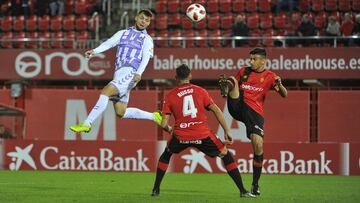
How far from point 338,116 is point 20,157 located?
9223mm

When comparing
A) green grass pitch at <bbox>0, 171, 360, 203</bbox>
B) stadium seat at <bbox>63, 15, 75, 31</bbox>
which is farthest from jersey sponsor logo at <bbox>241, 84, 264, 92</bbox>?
stadium seat at <bbox>63, 15, 75, 31</bbox>

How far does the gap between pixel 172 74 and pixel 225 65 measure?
1677mm

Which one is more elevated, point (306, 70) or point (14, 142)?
point (306, 70)

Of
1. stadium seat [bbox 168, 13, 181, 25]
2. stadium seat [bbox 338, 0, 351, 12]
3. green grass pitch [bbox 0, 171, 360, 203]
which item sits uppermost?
stadium seat [bbox 338, 0, 351, 12]

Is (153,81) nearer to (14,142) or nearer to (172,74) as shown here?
(172,74)

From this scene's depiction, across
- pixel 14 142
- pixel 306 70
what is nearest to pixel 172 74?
pixel 306 70

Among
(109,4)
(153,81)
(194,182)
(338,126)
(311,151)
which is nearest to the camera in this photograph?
(194,182)

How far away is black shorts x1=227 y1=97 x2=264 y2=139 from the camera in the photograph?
12383mm

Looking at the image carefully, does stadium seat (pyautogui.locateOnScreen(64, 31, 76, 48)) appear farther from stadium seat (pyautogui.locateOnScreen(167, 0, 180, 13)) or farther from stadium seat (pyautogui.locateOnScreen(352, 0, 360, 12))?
stadium seat (pyautogui.locateOnScreen(352, 0, 360, 12))

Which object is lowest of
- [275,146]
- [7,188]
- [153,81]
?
[7,188]

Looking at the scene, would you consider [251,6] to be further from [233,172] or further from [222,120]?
[222,120]

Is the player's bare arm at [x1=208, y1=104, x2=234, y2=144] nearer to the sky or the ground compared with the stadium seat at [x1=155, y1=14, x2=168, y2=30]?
nearer to the ground

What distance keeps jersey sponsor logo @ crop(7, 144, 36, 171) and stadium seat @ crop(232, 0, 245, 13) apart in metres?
9.25

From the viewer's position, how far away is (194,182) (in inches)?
647
